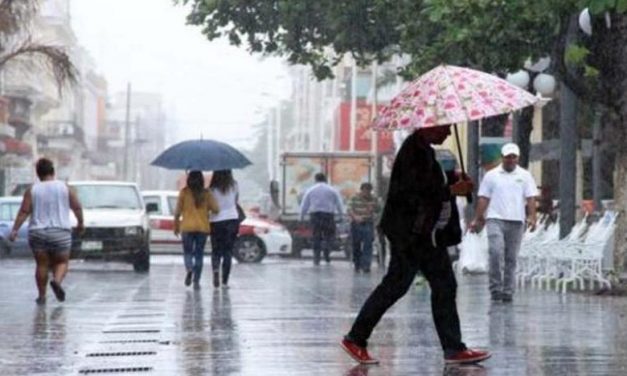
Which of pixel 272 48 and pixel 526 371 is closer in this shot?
pixel 526 371

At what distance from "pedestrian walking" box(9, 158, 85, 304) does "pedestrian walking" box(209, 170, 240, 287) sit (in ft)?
13.7

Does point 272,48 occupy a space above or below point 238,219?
above

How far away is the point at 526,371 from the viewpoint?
37.3 feet

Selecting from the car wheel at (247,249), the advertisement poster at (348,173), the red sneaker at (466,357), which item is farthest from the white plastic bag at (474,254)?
the advertisement poster at (348,173)

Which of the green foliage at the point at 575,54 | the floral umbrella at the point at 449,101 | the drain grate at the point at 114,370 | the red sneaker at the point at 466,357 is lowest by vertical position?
A: the drain grate at the point at 114,370

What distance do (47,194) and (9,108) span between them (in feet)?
212

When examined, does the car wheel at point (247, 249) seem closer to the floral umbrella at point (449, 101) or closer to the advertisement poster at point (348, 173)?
the advertisement poster at point (348, 173)

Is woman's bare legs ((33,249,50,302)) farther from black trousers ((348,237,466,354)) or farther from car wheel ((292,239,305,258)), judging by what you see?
car wheel ((292,239,305,258))

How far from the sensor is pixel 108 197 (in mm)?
33375

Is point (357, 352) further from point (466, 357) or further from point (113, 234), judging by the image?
point (113, 234)

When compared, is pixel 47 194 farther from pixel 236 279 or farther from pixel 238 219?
pixel 236 279

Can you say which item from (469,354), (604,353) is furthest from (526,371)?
(604,353)

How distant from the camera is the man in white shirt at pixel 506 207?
64.0ft

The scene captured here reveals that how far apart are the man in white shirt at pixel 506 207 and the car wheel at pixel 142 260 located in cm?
1337
